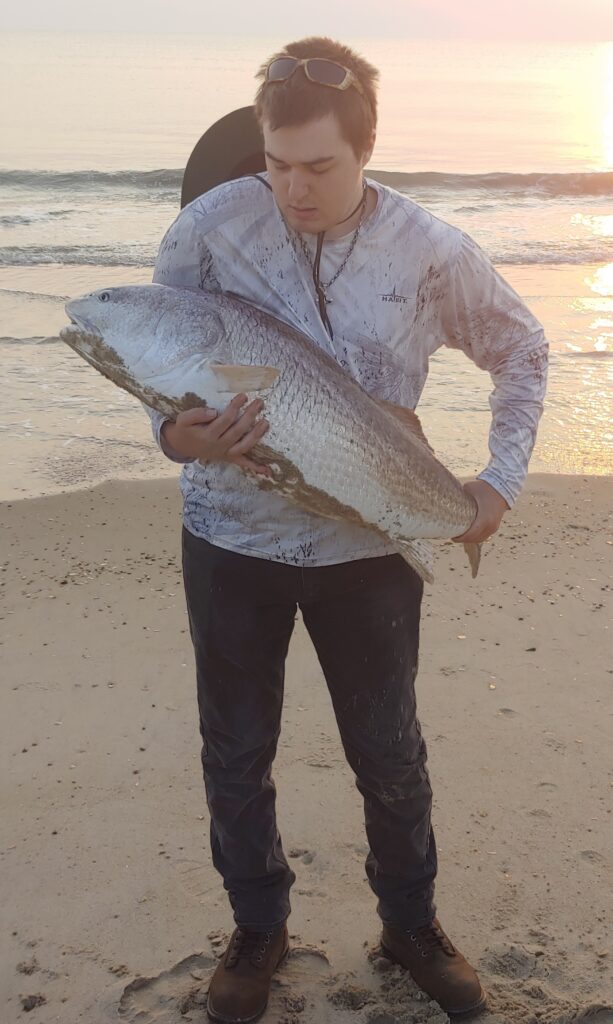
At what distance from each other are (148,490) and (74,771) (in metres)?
3.08

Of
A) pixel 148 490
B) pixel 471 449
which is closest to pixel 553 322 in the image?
pixel 471 449

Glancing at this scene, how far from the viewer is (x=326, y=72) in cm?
235

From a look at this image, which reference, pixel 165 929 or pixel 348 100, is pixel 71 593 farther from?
→ pixel 348 100

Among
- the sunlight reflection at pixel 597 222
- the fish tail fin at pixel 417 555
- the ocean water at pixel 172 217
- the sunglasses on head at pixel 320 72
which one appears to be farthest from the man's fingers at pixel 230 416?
the sunlight reflection at pixel 597 222

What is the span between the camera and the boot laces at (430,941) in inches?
116

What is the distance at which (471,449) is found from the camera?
805 cm

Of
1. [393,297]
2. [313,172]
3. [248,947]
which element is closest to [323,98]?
[313,172]

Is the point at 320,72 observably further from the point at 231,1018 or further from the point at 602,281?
the point at 602,281

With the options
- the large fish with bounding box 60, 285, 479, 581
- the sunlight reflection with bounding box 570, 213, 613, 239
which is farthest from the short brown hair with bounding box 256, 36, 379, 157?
the sunlight reflection with bounding box 570, 213, 613, 239

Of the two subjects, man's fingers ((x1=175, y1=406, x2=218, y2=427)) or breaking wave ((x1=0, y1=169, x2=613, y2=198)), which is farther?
breaking wave ((x1=0, y1=169, x2=613, y2=198))

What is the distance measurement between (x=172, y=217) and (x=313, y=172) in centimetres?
1746

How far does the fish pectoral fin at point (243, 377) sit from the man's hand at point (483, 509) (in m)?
0.75

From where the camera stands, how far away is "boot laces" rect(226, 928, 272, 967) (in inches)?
116

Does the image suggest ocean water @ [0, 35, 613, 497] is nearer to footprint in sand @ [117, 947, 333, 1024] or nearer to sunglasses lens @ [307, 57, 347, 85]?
footprint in sand @ [117, 947, 333, 1024]
